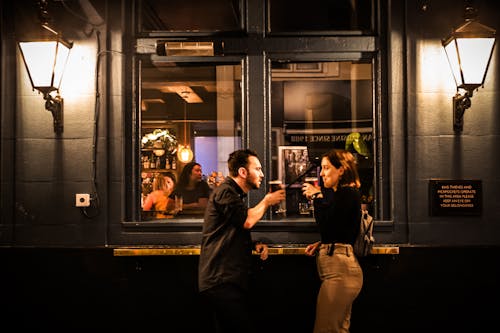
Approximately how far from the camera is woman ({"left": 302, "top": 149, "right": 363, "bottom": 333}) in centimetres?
468

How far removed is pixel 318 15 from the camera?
6.27 metres

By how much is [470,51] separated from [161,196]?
13.3 ft

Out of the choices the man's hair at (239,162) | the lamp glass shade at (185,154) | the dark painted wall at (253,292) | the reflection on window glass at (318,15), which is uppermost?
the reflection on window glass at (318,15)

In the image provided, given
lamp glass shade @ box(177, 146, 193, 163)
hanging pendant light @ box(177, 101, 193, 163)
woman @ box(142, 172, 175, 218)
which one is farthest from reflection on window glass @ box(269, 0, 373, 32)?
woman @ box(142, 172, 175, 218)

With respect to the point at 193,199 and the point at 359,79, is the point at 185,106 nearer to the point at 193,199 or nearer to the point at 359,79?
the point at 193,199

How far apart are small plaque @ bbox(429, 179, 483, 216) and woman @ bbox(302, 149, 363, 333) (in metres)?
1.43

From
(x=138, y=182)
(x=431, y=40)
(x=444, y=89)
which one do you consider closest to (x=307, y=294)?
(x=138, y=182)

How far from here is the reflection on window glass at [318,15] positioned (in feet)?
20.3

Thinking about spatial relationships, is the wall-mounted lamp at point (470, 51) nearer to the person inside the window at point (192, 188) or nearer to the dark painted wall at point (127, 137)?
the dark painted wall at point (127, 137)

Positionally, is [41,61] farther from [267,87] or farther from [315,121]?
[315,121]

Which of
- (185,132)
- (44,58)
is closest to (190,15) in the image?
(185,132)

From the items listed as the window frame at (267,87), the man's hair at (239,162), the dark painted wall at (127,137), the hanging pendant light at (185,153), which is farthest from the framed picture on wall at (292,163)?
the man's hair at (239,162)

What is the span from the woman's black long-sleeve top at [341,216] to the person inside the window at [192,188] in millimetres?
2143

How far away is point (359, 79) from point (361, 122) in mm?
550
